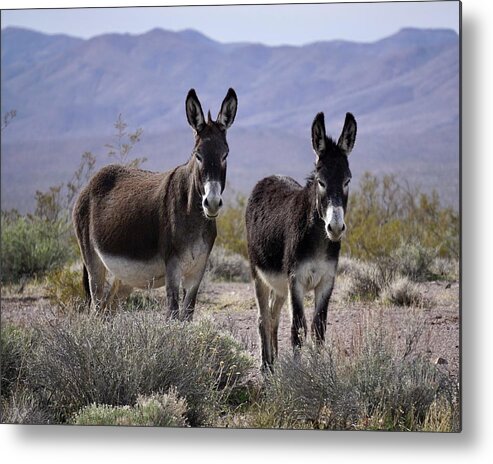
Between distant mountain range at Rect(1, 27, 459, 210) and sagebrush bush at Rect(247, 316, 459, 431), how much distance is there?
21.5 ft

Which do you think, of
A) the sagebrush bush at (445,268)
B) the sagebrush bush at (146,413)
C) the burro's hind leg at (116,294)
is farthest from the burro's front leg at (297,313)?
the sagebrush bush at (445,268)

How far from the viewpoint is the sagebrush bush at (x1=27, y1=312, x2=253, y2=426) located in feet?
21.4

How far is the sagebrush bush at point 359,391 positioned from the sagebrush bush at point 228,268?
4193 millimetres

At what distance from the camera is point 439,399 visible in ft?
20.6

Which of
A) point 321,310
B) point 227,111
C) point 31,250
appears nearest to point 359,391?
point 321,310

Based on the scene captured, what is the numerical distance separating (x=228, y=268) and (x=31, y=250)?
2.01 metres

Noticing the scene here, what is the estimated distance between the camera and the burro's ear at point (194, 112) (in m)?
6.60

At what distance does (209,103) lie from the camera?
57.9 feet

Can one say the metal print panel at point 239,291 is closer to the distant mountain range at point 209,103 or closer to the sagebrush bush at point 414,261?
the sagebrush bush at point 414,261

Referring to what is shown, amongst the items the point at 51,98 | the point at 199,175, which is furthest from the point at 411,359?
the point at 51,98

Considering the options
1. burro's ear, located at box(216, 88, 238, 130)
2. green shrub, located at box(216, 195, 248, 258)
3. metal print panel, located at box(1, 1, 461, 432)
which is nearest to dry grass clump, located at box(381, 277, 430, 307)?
metal print panel, located at box(1, 1, 461, 432)

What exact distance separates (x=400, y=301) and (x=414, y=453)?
91.4 inches

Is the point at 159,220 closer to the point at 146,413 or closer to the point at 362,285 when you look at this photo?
the point at 146,413

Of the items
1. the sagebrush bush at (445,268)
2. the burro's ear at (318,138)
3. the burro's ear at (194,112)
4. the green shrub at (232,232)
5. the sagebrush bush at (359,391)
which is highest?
the burro's ear at (194,112)
